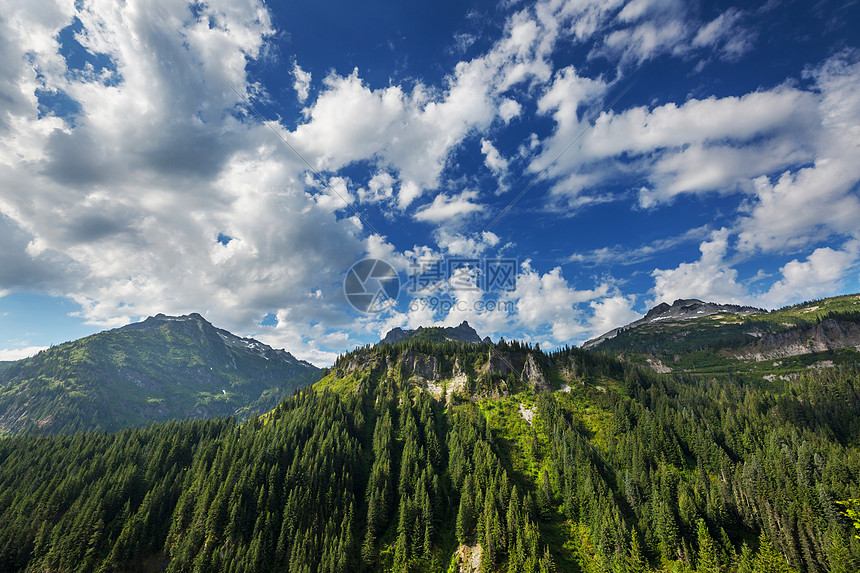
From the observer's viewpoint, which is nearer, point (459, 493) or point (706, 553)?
point (706, 553)

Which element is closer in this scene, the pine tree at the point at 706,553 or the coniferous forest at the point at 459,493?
the pine tree at the point at 706,553

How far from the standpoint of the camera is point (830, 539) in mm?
87375

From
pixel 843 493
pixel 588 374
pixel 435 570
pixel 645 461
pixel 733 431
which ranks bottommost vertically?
pixel 435 570

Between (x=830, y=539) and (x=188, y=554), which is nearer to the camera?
(x=830, y=539)

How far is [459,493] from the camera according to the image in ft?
427

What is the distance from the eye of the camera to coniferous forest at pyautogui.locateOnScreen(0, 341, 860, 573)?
99.1m

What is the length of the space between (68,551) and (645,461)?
19449cm

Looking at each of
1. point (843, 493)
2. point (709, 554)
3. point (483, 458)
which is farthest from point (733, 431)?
point (483, 458)

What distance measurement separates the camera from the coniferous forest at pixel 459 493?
99062 millimetres

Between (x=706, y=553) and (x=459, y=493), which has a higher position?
(x=459, y=493)

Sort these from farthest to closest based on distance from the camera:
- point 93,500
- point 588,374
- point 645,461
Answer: point 588,374 < point 645,461 < point 93,500

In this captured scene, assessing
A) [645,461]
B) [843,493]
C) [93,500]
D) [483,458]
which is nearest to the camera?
[843,493]

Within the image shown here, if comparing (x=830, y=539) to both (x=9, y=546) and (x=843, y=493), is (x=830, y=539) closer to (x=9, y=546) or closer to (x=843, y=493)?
(x=843, y=493)

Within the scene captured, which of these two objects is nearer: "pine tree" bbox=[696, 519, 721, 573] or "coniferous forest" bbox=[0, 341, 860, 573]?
"pine tree" bbox=[696, 519, 721, 573]
